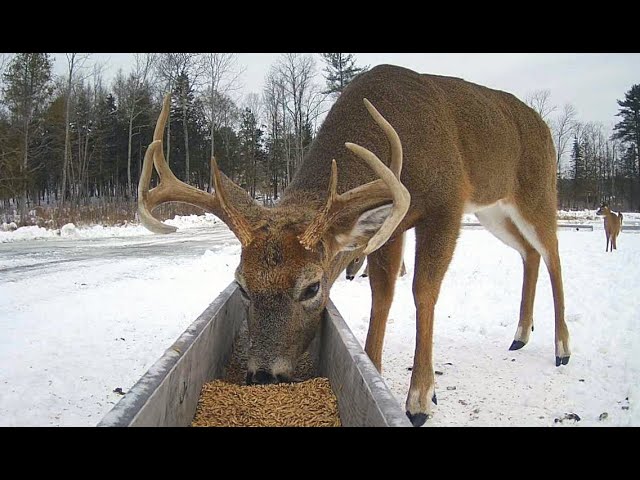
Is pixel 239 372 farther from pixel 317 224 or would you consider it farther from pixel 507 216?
pixel 507 216

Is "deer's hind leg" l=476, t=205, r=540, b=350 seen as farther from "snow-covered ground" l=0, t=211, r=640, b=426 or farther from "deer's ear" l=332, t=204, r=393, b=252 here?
"deer's ear" l=332, t=204, r=393, b=252

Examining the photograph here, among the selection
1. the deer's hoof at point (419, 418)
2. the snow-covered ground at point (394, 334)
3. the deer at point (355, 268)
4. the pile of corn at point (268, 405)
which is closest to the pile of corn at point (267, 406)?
the pile of corn at point (268, 405)

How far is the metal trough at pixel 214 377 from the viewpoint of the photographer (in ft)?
6.32

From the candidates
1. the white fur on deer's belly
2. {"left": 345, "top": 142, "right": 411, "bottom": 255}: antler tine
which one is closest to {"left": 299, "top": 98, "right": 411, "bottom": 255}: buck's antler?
{"left": 345, "top": 142, "right": 411, "bottom": 255}: antler tine

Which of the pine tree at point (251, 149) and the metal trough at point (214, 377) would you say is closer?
the metal trough at point (214, 377)

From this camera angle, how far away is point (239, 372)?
4.13 metres

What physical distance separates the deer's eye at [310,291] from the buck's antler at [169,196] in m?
0.47

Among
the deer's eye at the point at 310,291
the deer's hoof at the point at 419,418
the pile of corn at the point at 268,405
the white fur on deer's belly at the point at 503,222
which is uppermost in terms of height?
the white fur on deer's belly at the point at 503,222

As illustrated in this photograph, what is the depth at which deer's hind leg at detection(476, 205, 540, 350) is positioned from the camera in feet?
20.6

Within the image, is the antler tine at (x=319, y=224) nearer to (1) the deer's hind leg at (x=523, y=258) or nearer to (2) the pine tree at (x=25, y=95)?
(1) the deer's hind leg at (x=523, y=258)

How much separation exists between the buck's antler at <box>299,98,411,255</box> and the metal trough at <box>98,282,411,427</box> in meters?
0.63
